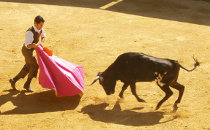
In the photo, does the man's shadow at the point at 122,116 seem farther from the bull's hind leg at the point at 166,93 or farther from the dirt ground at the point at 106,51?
the bull's hind leg at the point at 166,93

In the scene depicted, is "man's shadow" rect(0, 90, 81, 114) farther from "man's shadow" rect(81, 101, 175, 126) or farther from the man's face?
the man's face

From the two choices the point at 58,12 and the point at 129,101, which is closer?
the point at 129,101

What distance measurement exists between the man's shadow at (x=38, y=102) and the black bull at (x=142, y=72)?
0.87m

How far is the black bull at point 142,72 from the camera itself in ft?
24.0

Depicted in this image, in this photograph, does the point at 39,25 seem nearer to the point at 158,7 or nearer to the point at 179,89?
the point at 179,89

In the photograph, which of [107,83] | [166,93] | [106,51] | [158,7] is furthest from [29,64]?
[158,7]

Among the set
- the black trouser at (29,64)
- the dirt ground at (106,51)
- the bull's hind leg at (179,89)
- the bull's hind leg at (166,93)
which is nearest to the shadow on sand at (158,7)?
the dirt ground at (106,51)

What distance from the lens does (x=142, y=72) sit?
7480mm

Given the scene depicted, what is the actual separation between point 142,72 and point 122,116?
97 cm

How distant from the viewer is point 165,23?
1359 cm

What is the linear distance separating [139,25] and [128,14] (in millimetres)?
1486

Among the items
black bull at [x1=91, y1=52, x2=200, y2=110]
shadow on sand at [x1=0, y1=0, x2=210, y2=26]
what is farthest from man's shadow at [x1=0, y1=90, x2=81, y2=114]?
shadow on sand at [x1=0, y1=0, x2=210, y2=26]

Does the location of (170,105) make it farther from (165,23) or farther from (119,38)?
(165,23)

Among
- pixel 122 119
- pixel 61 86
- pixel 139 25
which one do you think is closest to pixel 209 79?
pixel 122 119
